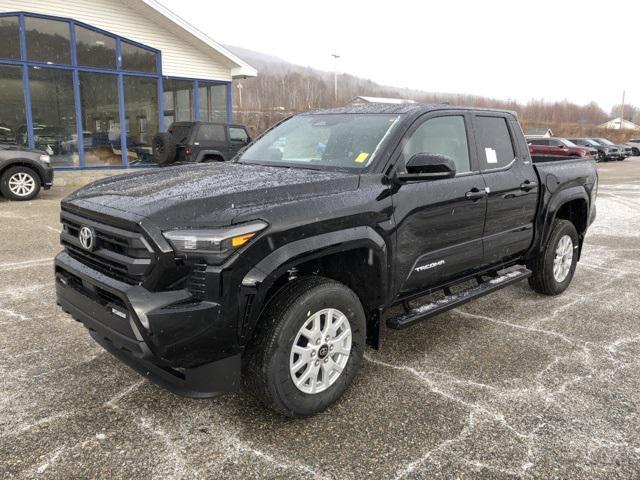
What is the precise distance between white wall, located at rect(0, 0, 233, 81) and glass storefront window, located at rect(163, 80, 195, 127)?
0.37 meters

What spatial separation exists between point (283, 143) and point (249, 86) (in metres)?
94.1

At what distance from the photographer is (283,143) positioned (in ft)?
13.9

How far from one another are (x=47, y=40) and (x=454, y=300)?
15.4 meters

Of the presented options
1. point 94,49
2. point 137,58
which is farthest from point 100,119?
point 137,58

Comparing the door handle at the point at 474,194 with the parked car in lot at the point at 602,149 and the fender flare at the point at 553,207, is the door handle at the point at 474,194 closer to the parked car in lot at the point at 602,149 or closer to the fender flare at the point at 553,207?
the fender flare at the point at 553,207

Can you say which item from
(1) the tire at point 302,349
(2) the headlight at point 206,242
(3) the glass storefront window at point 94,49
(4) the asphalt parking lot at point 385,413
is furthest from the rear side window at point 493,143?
(3) the glass storefront window at point 94,49

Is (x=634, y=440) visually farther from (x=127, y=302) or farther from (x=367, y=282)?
(x=127, y=302)

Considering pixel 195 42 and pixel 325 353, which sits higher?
pixel 195 42

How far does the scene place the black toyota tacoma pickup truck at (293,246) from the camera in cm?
256

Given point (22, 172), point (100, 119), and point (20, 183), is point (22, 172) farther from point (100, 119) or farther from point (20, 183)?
point (100, 119)

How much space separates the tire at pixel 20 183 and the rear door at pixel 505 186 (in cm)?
1030

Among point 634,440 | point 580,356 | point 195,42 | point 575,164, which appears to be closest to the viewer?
point 634,440

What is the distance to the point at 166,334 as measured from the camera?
8.13ft

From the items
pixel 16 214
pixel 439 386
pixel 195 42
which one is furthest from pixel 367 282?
pixel 195 42
